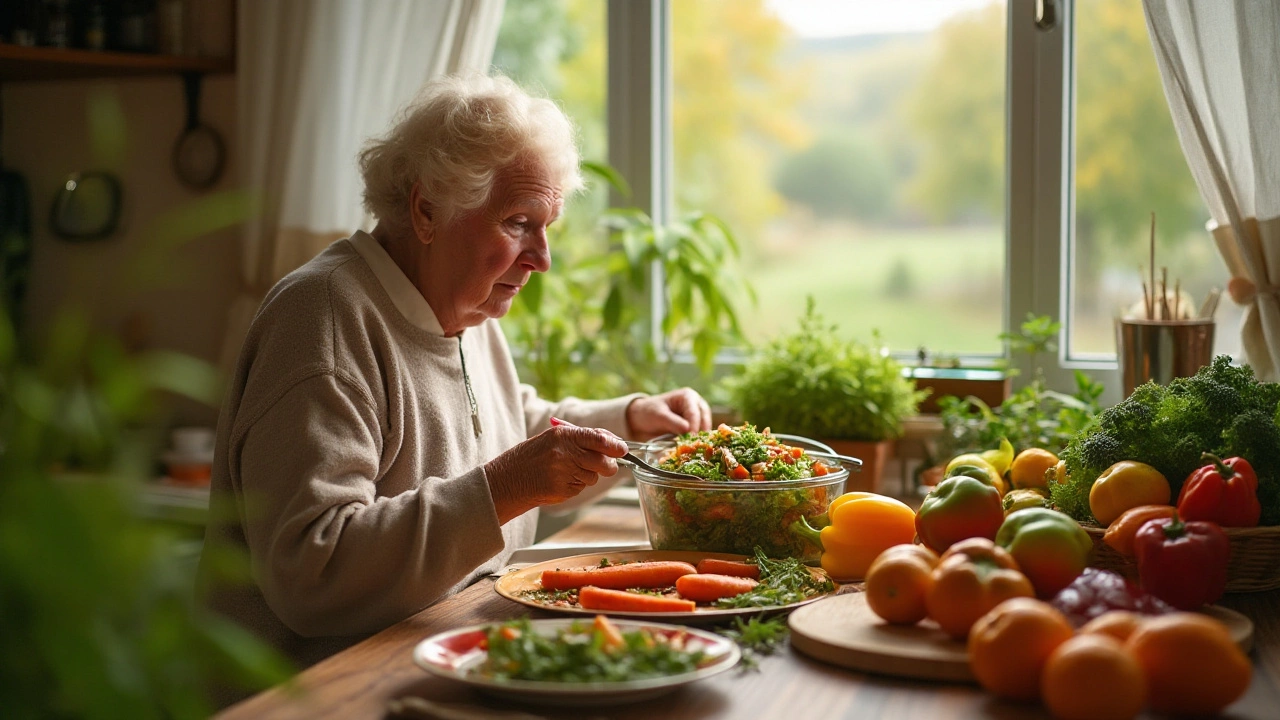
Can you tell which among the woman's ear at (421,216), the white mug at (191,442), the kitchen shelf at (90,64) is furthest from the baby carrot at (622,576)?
the kitchen shelf at (90,64)

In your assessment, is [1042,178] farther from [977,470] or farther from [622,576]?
[622,576]

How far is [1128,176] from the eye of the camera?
271 cm

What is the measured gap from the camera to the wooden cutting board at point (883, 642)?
1.26m

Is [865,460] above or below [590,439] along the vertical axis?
below

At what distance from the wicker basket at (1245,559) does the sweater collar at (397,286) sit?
3.54 ft

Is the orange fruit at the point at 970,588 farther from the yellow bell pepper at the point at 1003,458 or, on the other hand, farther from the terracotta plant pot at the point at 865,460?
the terracotta plant pot at the point at 865,460

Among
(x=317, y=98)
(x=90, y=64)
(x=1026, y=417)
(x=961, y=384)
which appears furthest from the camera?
(x=90, y=64)

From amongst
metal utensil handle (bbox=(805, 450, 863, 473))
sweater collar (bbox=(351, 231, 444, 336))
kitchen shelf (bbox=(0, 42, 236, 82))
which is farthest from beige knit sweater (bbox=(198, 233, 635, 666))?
kitchen shelf (bbox=(0, 42, 236, 82))

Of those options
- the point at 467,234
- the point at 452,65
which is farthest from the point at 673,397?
the point at 452,65

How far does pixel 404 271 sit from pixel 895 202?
4.91ft

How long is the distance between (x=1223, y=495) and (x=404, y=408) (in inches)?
46.9

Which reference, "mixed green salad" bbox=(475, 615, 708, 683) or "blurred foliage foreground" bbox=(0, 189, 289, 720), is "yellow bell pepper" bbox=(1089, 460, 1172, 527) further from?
"blurred foliage foreground" bbox=(0, 189, 289, 720)

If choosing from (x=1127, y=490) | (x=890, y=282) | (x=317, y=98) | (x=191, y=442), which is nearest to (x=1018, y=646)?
(x=1127, y=490)

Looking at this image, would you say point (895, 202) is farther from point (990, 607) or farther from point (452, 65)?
point (990, 607)
